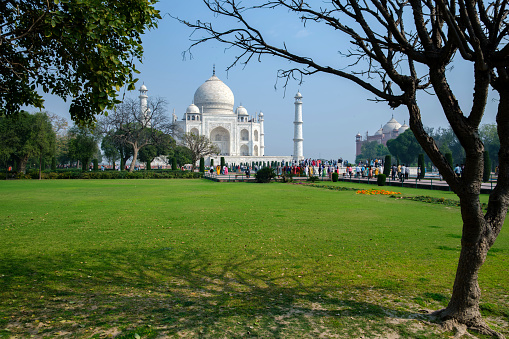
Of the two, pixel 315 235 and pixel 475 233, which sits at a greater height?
pixel 475 233

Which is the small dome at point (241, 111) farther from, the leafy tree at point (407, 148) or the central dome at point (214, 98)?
the leafy tree at point (407, 148)

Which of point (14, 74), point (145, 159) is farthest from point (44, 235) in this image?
point (145, 159)

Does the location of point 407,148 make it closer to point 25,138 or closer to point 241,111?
point 241,111

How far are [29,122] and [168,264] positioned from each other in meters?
26.8

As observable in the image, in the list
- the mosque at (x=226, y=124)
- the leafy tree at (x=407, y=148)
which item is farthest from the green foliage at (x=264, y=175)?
the mosque at (x=226, y=124)

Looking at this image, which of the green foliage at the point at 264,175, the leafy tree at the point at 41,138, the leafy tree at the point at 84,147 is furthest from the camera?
the leafy tree at the point at 84,147

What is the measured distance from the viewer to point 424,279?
379 centimetres

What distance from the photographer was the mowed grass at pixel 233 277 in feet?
8.86

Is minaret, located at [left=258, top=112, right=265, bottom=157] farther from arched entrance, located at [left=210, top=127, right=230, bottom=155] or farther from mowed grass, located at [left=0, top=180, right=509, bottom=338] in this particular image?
mowed grass, located at [left=0, top=180, right=509, bottom=338]

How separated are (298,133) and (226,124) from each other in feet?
35.7

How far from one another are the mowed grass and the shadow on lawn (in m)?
0.01

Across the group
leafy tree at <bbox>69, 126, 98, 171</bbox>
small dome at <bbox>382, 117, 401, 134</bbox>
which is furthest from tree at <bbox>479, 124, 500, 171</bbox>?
small dome at <bbox>382, 117, 401, 134</bbox>

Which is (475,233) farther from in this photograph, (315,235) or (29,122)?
(29,122)

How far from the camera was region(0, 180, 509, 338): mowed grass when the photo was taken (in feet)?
8.86
